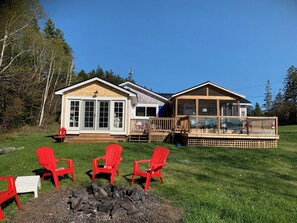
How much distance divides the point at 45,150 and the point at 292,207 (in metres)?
5.62

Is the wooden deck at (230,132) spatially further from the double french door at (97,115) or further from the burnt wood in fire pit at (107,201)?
the burnt wood in fire pit at (107,201)

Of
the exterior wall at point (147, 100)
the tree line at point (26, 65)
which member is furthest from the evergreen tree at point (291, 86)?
the tree line at point (26, 65)

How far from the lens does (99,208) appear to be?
11.8 ft

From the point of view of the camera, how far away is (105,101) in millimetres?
13906

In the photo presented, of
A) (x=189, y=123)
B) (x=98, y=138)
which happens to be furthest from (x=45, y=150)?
(x=189, y=123)

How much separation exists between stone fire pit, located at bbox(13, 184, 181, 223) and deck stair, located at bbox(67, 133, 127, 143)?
8.47m

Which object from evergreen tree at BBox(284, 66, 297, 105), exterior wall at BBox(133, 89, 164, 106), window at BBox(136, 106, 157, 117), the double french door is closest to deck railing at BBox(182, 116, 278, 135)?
the double french door

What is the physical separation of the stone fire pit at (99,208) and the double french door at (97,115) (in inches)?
374

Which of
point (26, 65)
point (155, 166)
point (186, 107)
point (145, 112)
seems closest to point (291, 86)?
point (186, 107)

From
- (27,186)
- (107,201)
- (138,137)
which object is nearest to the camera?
(107,201)

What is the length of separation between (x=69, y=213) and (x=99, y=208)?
50cm

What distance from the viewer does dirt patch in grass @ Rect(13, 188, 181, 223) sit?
3445 millimetres

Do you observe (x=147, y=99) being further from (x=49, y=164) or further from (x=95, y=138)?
(x=49, y=164)

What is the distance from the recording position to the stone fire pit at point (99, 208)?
347 cm
